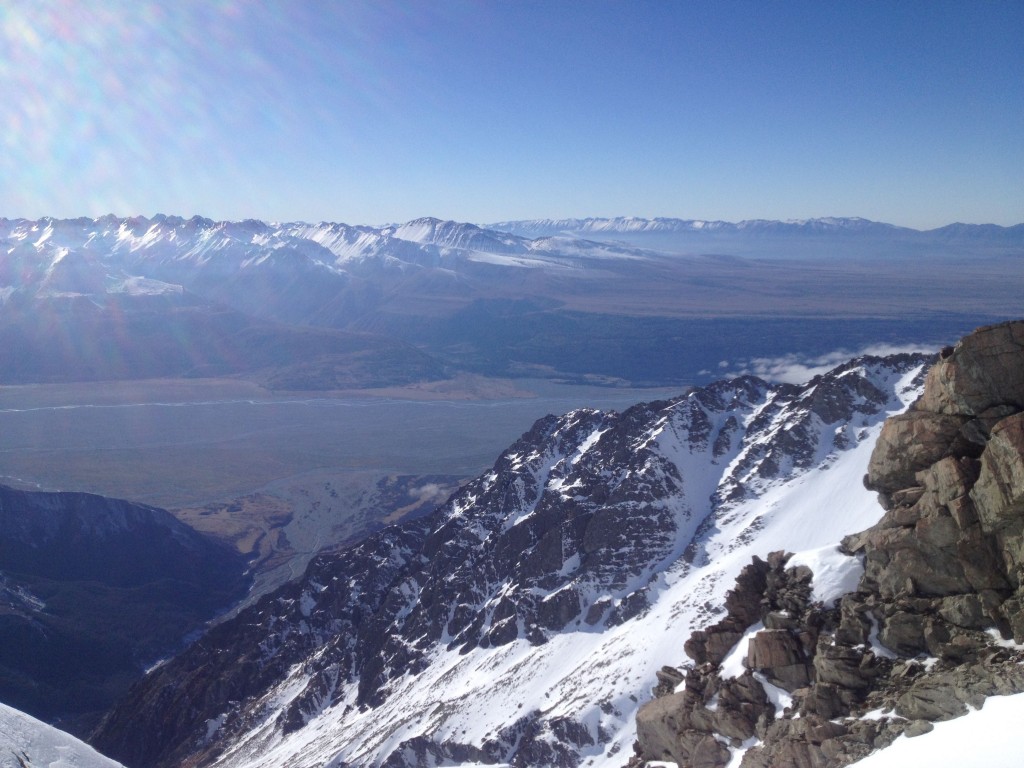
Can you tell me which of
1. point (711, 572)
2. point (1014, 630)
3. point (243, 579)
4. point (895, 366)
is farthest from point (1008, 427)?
point (243, 579)

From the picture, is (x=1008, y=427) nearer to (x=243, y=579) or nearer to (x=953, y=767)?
(x=953, y=767)

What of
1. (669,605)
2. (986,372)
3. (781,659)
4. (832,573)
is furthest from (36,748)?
(669,605)

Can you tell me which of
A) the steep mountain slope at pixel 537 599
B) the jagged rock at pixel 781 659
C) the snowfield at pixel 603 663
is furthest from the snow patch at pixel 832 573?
the steep mountain slope at pixel 537 599

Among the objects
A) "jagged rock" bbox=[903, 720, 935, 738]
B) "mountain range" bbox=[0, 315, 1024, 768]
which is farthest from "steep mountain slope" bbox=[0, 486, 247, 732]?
"jagged rock" bbox=[903, 720, 935, 738]

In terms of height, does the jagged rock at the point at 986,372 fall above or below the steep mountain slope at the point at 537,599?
above

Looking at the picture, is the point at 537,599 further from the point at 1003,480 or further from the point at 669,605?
the point at 1003,480

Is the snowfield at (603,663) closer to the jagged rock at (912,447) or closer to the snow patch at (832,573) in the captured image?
the snow patch at (832,573)
